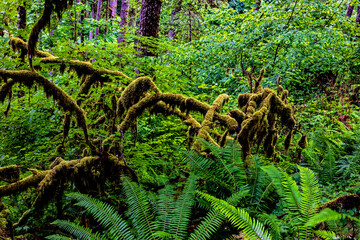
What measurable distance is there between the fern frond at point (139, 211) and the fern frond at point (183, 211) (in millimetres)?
211

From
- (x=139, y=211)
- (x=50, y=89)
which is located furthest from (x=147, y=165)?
(x=50, y=89)

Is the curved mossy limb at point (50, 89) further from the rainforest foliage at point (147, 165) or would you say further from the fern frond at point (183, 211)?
the fern frond at point (183, 211)

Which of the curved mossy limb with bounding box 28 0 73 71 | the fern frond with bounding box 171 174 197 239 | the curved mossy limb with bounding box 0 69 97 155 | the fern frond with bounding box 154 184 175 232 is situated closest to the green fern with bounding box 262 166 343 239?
the fern frond with bounding box 171 174 197 239

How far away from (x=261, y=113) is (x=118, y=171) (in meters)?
1.78

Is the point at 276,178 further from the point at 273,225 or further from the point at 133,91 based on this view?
the point at 133,91

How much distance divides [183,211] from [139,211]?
418 millimetres

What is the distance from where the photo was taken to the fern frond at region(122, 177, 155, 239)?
2.00 m

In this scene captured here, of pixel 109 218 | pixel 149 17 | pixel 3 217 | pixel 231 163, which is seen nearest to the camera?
pixel 109 218

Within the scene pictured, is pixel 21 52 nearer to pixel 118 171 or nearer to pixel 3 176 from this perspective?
pixel 3 176

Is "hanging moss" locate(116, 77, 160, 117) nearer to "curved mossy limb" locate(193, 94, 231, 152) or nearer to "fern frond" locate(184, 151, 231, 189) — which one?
"curved mossy limb" locate(193, 94, 231, 152)

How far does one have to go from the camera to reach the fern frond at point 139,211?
2.00 metres

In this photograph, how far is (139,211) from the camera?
214 cm

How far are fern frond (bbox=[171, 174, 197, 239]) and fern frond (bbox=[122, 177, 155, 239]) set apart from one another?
21cm

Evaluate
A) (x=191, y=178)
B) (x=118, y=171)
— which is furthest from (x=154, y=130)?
(x=191, y=178)
